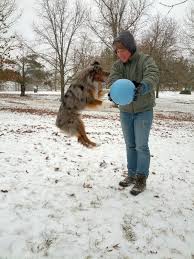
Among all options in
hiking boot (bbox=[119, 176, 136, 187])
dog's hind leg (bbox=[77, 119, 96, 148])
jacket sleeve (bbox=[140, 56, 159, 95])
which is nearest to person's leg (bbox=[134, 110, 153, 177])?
hiking boot (bbox=[119, 176, 136, 187])

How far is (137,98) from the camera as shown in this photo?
475 centimetres

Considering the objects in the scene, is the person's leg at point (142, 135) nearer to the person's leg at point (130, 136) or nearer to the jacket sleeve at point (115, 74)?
the person's leg at point (130, 136)

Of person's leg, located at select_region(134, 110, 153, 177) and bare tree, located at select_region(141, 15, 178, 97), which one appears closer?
person's leg, located at select_region(134, 110, 153, 177)

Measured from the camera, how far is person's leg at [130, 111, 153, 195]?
16.0ft

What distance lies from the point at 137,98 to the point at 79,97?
1.04 metres

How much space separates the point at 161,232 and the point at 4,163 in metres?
3.62

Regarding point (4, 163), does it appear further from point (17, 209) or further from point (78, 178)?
point (17, 209)

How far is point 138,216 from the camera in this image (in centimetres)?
436

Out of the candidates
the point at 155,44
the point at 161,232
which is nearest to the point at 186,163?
the point at 161,232

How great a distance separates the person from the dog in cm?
30

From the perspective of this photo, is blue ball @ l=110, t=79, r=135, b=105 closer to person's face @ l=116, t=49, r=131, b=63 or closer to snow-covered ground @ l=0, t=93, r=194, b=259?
person's face @ l=116, t=49, r=131, b=63

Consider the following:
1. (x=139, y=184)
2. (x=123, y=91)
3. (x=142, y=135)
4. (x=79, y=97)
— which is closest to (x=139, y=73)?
(x=123, y=91)

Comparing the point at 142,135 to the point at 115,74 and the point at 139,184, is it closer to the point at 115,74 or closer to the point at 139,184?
the point at 139,184

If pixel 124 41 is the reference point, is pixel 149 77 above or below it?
below
